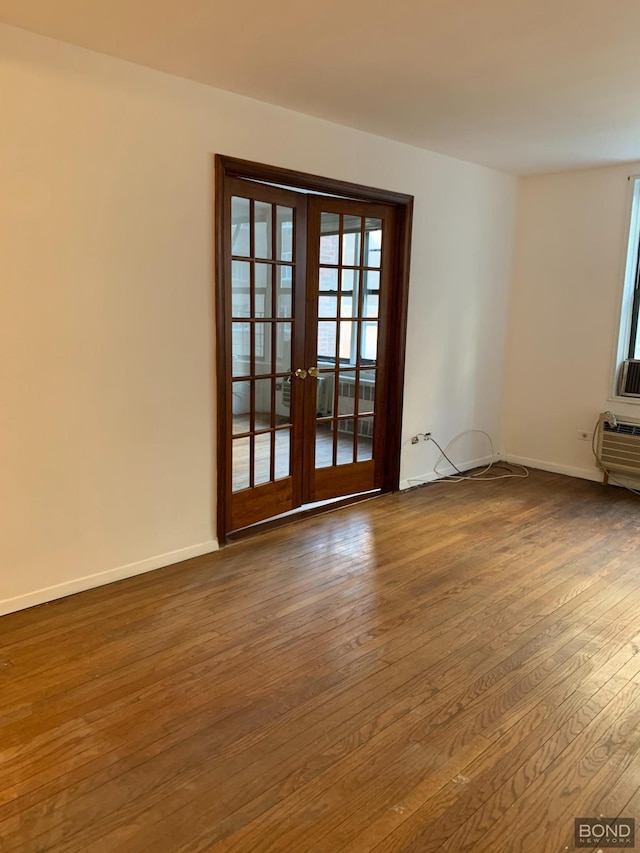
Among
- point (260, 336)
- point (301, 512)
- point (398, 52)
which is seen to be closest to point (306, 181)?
point (260, 336)

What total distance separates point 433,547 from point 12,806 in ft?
8.59

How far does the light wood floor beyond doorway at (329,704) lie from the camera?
183 centimetres

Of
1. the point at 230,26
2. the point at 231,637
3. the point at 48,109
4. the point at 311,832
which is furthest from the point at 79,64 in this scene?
the point at 311,832

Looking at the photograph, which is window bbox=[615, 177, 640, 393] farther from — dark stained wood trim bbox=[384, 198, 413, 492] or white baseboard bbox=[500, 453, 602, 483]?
dark stained wood trim bbox=[384, 198, 413, 492]

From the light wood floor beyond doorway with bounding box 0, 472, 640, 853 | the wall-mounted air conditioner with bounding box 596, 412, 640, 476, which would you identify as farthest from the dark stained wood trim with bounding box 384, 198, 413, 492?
the wall-mounted air conditioner with bounding box 596, 412, 640, 476

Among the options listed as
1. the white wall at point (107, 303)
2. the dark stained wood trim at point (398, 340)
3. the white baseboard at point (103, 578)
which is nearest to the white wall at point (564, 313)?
the dark stained wood trim at point (398, 340)

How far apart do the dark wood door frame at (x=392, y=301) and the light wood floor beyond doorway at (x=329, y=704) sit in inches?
28.5

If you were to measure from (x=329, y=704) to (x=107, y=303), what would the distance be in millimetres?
2095

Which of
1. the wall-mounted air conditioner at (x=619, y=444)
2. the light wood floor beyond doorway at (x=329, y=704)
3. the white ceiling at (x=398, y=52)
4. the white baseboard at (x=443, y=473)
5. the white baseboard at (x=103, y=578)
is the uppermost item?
the white ceiling at (x=398, y=52)

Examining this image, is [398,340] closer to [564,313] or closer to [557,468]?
[564,313]

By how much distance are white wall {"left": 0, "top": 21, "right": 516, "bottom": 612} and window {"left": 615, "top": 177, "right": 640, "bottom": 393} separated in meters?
2.60

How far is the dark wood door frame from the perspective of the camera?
138 inches

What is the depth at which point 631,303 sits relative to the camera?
17.2ft

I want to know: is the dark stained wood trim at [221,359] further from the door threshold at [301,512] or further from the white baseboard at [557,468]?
the white baseboard at [557,468]
